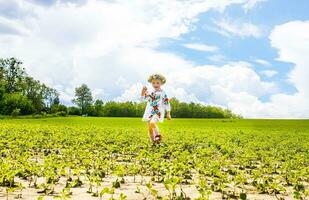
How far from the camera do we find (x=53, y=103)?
12569cm

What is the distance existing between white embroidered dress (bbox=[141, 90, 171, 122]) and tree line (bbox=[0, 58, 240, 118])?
2618 inches

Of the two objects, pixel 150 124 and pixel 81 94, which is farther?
pixel 81 94

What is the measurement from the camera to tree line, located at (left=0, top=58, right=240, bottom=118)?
3410 inches

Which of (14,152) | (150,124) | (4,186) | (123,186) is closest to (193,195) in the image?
(123,186)

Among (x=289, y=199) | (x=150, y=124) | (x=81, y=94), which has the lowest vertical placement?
(x=289, y=199)

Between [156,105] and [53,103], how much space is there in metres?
116

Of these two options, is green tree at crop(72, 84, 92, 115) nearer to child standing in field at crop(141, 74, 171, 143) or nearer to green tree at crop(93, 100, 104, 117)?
green tree at crop(93, 100, 104, 117)

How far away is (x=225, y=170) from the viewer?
8656mm

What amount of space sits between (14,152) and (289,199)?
275 inches

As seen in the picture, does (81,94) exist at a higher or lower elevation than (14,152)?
higher

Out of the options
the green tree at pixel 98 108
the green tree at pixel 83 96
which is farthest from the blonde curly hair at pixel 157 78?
the green tree at pixel 83 96

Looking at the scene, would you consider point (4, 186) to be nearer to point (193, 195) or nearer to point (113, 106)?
point (193, 195)

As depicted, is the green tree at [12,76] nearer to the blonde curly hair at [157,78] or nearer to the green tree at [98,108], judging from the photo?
the green tree at [98,108]

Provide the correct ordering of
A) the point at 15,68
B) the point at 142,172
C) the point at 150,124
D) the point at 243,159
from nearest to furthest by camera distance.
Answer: the point at 142,172, the point at 243,159, the point at 150,124, the point at 15,68
